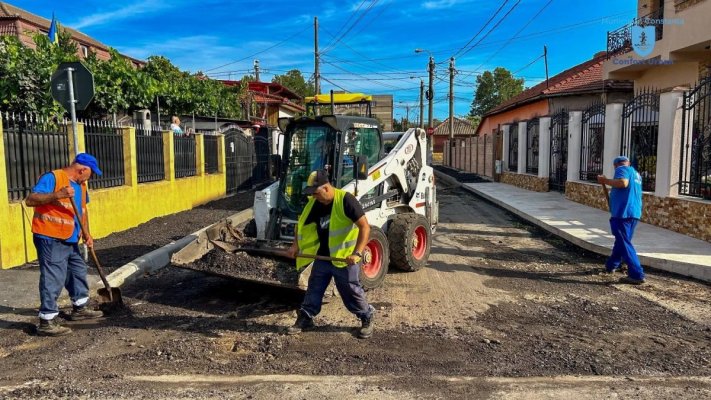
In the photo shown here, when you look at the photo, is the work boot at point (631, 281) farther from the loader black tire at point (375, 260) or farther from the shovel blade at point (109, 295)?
the shovel blade at point (109, 295)

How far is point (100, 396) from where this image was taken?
3.89 meters

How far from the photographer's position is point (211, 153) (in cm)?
1599

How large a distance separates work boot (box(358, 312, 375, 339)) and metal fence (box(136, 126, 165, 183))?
8.10 metres

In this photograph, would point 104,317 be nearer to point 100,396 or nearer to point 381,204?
point 100,396

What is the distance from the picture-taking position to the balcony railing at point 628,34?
18.0 m

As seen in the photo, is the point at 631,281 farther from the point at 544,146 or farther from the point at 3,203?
the point at 544,146

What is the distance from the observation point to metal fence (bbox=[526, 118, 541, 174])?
1962 centimetres

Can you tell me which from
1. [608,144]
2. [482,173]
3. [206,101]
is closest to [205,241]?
[608,144]

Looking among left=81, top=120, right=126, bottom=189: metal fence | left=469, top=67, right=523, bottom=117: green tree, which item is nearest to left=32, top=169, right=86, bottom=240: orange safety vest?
left=81, top=120, right=126, bottom=189: metal fence

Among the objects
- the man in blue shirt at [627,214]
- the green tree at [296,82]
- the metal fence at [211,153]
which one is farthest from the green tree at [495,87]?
the man in blue shirt at [627,214]

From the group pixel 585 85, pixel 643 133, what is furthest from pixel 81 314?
pixel 585 85

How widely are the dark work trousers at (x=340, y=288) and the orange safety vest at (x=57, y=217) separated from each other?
2.50m

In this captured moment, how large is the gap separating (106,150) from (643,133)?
36.8 ft

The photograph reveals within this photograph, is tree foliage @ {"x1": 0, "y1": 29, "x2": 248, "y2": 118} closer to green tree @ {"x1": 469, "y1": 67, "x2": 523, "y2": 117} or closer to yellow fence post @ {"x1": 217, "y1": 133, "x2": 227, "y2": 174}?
yellow fence post @ {"x1": 217, "y1": 133, "x2": 227, "y2": 174}
